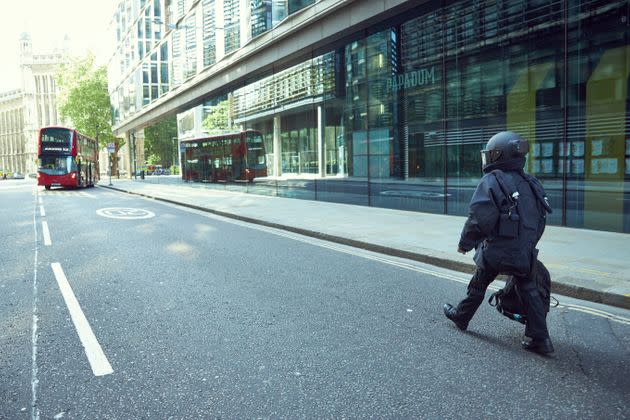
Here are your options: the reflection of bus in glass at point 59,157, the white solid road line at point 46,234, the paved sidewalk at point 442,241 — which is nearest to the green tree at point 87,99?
the reflection of bus in glass at point 59,157

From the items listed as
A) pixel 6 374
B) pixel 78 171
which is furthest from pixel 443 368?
pixel 78 171

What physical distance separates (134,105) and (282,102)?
992 inches

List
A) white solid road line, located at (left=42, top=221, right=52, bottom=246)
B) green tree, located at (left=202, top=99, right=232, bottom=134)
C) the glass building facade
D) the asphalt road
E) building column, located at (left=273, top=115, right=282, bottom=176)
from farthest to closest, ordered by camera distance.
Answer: green tree, located at (left=202, top=99, right=232, bottom=134)
building column, located at (left=273, top=115, right=282, bottom=176)
the glass building facade
white solid road line, located at (left=42, top=221, right=52, bottom=246)
the asphalt road

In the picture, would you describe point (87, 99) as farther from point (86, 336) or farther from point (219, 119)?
point (86, 336)

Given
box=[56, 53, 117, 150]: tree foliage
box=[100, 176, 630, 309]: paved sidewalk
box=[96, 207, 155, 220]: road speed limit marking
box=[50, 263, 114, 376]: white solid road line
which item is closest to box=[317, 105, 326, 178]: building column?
box=[100, 176, 630, 309]: paved sidewalk

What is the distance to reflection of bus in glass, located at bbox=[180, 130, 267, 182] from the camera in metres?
21.7

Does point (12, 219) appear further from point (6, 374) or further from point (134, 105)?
point (134, 105)

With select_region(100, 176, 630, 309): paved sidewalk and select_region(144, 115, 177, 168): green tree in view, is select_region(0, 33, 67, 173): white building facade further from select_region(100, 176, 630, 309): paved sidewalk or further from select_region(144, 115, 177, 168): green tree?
select_region(100, 176, 630, 309): paved sidewalk

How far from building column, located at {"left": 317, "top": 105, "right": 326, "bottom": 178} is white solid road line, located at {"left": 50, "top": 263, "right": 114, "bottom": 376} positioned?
11533 mm

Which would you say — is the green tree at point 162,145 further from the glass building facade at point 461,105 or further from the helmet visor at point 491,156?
the helmet visor at point 491,156

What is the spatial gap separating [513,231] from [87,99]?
6105 centimetres

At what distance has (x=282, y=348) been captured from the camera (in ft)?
11.8

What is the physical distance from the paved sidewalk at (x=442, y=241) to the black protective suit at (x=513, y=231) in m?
1.76

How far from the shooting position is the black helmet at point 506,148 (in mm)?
3473
